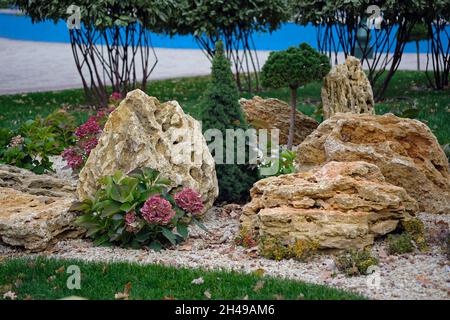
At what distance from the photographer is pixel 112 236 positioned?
6.25 m

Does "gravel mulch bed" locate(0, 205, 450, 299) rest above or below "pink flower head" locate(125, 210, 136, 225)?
below

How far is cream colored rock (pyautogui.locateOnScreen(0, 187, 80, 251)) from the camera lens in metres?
6.24

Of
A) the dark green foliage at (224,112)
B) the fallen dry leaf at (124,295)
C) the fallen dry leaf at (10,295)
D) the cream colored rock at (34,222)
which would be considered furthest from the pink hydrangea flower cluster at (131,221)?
the dark green foliage at (224,112)

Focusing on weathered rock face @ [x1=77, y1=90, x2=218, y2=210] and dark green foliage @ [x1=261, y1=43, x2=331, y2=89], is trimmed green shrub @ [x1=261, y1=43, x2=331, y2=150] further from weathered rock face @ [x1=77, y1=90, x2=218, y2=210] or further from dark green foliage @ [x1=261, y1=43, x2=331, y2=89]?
weathered rock face @ [x1=77, y1=90, x2=218, y2=210]

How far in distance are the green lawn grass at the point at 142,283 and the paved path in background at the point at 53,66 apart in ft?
46.4

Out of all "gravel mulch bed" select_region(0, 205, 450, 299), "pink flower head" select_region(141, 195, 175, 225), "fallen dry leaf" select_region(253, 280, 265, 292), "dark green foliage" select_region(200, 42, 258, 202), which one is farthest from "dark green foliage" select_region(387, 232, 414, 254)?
"dark green foliage" select_region(200, 42, 258, 202)

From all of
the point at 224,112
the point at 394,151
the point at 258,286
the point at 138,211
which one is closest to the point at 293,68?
the point at 224,112

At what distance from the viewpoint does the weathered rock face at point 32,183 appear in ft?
24.9

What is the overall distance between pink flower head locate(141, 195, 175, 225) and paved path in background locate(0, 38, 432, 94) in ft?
45.5

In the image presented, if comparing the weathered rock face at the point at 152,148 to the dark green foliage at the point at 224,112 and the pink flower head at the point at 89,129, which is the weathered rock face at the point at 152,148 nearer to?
the dark green foliage at the point at 224,112

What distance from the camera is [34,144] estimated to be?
8.57m

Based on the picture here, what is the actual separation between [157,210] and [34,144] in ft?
10.3
